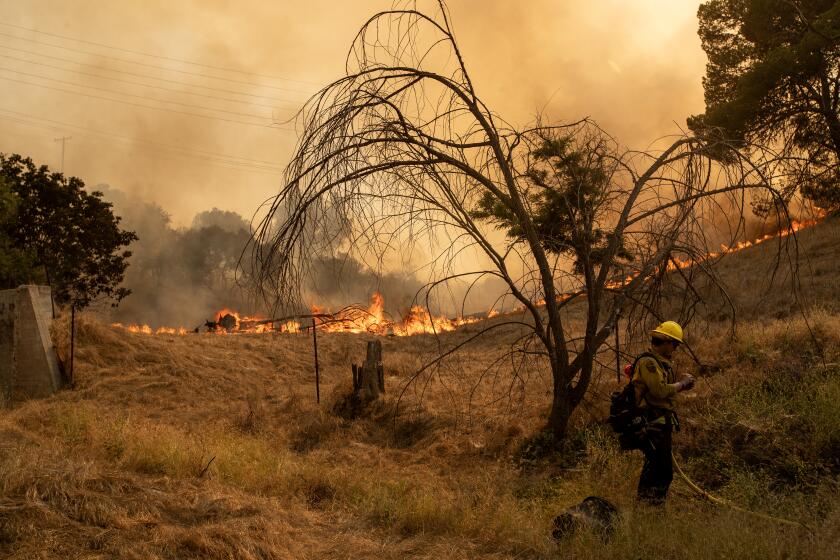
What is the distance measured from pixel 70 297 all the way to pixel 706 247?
100.0ft

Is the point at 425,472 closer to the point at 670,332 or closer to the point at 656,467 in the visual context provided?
the point at 656,467

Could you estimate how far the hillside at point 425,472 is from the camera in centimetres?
597

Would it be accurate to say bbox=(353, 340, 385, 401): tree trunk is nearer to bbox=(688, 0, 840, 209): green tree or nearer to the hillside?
the hillside

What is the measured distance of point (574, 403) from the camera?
34.2 feet

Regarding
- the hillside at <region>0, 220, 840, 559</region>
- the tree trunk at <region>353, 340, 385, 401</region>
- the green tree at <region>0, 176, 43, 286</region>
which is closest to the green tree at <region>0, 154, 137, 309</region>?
the green tree at <region>0, 176, 43, 286</region>

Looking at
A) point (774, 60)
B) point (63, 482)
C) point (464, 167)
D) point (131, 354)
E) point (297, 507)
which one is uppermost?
point (774, 60)

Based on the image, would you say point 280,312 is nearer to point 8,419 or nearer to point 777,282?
point 8,419

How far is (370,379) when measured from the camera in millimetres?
14820

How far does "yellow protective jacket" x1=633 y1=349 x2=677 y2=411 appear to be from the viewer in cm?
656

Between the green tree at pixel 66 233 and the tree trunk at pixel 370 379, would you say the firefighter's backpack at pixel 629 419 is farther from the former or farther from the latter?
the green tree at pixel 66 233

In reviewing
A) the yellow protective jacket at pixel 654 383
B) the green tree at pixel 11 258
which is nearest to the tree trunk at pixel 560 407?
the yellow protective jacket at pixel 654 383

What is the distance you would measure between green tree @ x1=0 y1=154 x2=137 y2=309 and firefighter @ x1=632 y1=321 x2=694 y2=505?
28.8 metres

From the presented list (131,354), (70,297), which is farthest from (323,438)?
(70,297)

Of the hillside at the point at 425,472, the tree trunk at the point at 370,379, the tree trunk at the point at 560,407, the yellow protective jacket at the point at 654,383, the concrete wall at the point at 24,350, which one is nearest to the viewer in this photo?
the hillside at the point at 425,472
